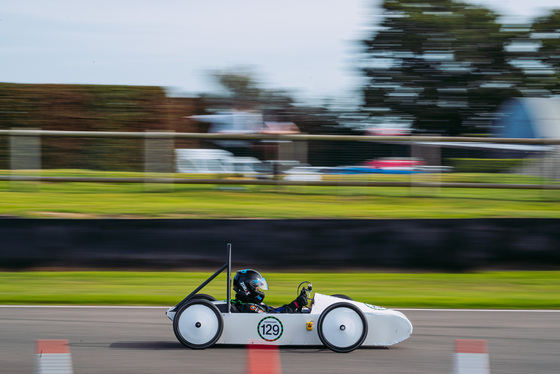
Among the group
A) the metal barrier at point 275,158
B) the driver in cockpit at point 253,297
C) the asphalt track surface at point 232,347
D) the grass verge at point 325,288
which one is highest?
the metal barrier at point 275,158

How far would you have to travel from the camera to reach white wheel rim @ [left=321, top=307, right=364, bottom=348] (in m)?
5.62

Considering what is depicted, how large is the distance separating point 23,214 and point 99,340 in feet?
18.7

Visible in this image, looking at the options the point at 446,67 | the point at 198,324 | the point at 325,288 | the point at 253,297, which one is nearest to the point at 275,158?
the point at 325,288

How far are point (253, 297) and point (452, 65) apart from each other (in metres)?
20.5

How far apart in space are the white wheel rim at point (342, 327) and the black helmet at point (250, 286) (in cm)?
59

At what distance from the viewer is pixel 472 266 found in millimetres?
10023

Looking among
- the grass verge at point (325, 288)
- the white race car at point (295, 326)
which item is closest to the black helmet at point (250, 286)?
the white race car at point (295, 326)

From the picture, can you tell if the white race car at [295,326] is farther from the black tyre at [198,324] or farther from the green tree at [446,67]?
the green tree at [446,67]

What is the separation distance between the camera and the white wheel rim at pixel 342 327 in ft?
18.5

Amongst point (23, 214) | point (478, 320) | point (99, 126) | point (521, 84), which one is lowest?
point (478, 320)

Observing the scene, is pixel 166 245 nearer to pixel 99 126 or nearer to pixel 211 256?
pixel 211 256

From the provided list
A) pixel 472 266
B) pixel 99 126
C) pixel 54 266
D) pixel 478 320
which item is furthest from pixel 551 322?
pixel 99 126

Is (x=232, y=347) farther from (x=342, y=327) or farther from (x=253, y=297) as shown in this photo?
(x=342, y=327)

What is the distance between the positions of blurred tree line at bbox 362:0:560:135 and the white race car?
19.9 metres
